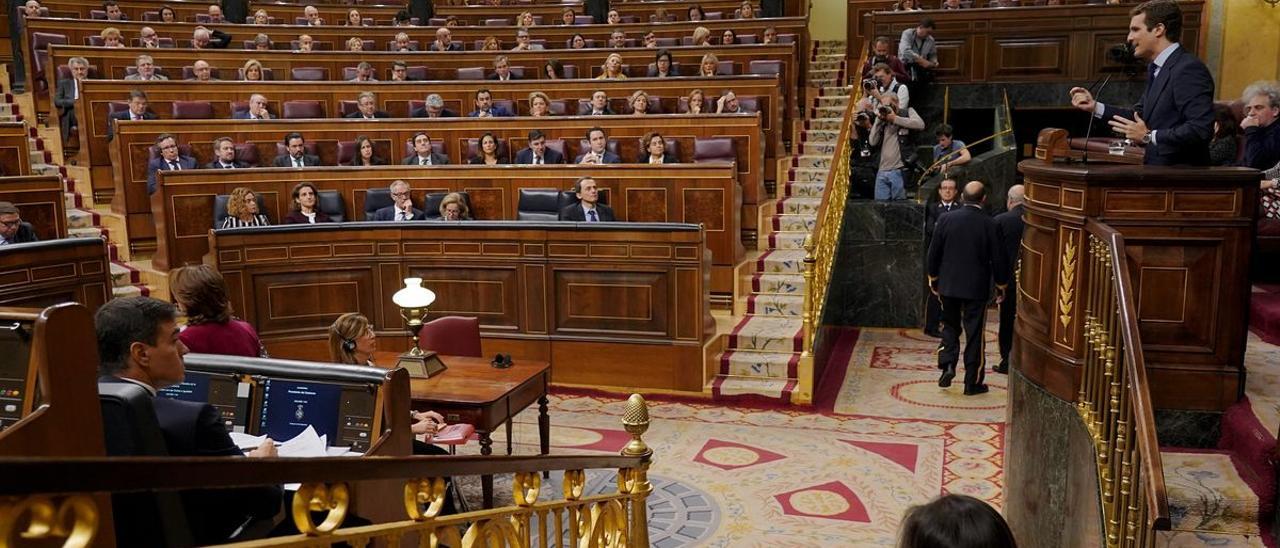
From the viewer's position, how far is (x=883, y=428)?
18.0ft

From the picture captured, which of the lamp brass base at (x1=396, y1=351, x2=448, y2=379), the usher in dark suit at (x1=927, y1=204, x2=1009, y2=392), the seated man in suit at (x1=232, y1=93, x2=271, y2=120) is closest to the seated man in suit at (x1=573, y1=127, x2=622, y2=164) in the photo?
the usher in dark suit at (x1=927, y1=204, x2=1009, y2=392)

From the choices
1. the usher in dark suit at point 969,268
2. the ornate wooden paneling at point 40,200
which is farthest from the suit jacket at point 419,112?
the usher in dark suit at point 969,268

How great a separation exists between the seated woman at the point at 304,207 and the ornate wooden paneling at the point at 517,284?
497 mm

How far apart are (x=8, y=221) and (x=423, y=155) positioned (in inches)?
115

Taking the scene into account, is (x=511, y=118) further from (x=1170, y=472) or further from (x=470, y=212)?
(x=1170, y=472)

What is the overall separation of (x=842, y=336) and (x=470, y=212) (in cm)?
306

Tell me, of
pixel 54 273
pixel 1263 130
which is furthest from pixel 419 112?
pixel 1263 130

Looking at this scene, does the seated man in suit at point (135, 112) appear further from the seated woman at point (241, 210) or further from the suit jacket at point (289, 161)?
the seated woman at point (241, 210)

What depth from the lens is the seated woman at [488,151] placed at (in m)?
7.74

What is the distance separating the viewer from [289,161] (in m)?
7.50

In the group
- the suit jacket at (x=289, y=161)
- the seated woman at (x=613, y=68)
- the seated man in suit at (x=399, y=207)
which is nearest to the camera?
the seated man in suit at (x=399, y=207)

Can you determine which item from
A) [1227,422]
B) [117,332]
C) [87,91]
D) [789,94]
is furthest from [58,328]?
[789,94]

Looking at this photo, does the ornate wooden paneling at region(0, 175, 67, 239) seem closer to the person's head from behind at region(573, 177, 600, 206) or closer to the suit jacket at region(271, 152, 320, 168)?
the suit jacket at region(271, 152, 320, 168)

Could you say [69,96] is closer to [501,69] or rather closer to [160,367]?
[501,69]
